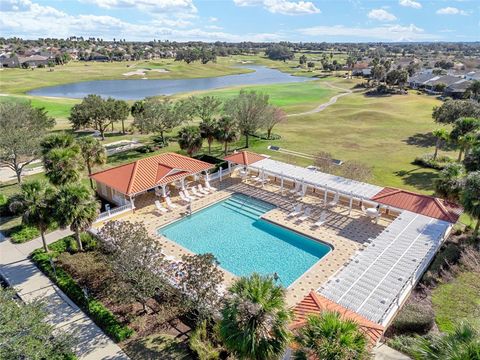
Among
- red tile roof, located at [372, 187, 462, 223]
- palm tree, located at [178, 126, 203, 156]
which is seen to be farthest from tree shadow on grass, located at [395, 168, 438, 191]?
palm tree, located at [178, 126, 203, 156]

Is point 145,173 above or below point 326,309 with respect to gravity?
below

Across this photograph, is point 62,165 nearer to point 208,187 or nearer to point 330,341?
point 208,187

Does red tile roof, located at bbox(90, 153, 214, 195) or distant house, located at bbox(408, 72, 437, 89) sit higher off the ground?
distant house, located at bbox(408, 72, 437, 89)

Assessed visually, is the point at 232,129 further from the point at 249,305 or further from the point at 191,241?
the point at 249,305

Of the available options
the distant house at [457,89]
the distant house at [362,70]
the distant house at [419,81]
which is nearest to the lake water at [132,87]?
the distant house at [362,70]

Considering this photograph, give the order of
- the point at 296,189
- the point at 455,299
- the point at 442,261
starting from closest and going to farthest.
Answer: the point at 455,299
the point at 442,261
the point at 296,189

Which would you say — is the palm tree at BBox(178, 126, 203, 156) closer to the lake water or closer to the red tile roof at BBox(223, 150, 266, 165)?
the red tile roof at BBox(223, 150, 266, 165)

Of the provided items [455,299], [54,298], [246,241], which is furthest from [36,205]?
[455,299]
